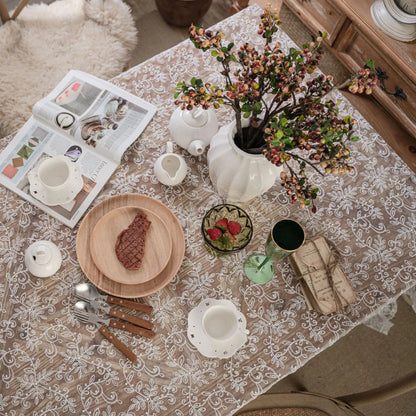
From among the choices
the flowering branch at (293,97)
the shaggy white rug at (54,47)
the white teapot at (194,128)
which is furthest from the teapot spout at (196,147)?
the shaggy white rug at (54,47)

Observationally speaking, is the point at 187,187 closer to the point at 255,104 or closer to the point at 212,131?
the point at 212,131

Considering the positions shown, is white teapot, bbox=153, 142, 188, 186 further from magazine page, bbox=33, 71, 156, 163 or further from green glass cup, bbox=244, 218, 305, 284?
green glass cup, bbox=244, 218, 305, 284

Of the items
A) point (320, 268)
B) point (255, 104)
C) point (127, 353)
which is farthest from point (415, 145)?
point (127, 353)

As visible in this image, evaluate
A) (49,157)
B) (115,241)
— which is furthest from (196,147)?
(49,157)

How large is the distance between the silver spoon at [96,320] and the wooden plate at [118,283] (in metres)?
0.06

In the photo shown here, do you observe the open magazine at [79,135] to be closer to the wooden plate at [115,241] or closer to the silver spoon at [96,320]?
the wooden plate at [115,241]

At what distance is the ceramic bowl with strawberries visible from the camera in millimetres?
1078

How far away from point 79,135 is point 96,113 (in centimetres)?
9

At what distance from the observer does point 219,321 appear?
1077 millimetres

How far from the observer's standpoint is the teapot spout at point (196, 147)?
1150 millimetres

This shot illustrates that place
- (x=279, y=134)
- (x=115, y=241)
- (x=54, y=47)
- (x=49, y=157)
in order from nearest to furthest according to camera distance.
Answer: (x=279, y=134) → (x=115, y=241) → (x=49, y=157) → (x=54, y=47)

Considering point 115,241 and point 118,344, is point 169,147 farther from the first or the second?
point 118,344

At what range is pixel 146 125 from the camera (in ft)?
4.15

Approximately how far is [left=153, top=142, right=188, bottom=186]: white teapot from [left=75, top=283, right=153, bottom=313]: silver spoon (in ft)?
1.12
